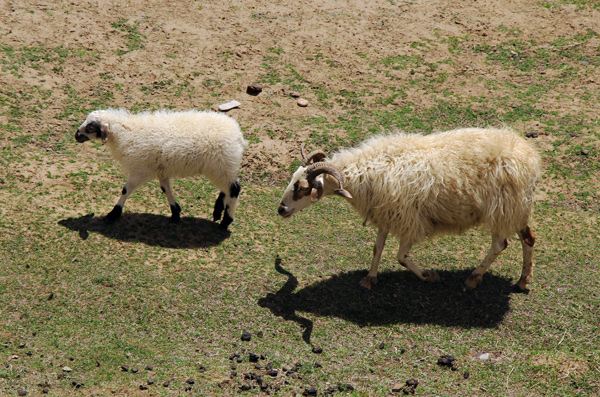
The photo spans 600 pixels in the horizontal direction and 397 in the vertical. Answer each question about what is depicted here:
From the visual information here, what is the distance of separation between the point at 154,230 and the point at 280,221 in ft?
6.09

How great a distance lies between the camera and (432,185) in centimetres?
1098

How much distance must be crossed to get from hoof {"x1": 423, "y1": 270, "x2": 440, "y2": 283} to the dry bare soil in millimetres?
82

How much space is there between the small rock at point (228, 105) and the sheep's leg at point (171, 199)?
126 inches

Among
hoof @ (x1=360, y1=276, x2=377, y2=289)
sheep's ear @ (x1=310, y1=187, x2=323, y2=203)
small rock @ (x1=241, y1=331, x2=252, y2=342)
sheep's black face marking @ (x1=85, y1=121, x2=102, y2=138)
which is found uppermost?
sheep's ear @ (x1=310, y1=187, x2=323, y2=203)

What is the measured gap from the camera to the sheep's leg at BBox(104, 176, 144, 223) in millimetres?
12367

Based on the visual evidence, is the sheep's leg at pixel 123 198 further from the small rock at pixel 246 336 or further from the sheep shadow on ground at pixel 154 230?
the small rock at pixel 246 336

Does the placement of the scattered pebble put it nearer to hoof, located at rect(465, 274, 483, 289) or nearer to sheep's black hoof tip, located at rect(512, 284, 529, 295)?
hoof, located at rect(465, 274, 483, 289)

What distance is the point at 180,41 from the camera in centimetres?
1702

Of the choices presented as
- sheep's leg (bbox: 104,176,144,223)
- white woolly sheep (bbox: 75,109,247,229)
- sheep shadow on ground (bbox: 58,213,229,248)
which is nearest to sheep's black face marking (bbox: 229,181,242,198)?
white woolly sheep (bbox: 75,109,247,229)

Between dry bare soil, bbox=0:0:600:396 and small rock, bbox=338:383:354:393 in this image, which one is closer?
small rock, bbox=338:383:354:393

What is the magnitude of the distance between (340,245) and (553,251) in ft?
9.92

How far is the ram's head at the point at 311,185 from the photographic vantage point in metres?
11.2

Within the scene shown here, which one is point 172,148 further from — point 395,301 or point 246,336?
point 395,301

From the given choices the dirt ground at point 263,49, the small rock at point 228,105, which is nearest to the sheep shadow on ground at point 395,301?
the dirt ground at point 263,49
